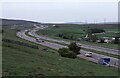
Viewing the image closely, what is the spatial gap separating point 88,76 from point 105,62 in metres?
19.6

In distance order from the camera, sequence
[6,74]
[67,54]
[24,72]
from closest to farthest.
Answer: [6,74]
[24,72]
[67,54]

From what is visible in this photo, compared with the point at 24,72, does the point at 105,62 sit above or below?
below

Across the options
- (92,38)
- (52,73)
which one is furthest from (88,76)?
(92,38)

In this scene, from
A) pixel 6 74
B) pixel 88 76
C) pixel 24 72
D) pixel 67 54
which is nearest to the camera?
pixel 6 74

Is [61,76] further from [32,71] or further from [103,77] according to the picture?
[103,77]

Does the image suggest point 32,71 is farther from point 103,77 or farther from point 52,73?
point 103,77

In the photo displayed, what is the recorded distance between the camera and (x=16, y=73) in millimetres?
13875

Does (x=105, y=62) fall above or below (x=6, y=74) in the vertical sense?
below

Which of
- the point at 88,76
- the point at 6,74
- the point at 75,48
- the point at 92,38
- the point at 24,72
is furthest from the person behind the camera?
the point at 92,38

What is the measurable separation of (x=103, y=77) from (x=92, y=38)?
7820cm

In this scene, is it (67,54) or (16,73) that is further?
(67,54)

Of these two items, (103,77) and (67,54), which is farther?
(67,54)

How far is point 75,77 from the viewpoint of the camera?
14.9m

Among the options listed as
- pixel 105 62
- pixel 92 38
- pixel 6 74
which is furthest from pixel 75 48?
pixel 92 38
